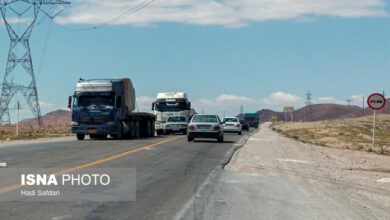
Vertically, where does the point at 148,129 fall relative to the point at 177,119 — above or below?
below

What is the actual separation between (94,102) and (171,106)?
1475 centimetres

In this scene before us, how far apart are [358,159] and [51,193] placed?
45.7 ft

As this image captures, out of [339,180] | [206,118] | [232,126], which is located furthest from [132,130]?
[339,180]

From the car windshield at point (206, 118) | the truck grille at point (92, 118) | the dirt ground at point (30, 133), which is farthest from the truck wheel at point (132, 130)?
the dirt ground at point (30, 133)

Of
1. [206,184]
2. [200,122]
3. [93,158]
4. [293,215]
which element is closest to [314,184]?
[206,184]

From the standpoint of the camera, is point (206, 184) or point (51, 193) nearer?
point (51, 193)

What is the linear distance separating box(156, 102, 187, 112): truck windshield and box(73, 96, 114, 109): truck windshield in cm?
1447

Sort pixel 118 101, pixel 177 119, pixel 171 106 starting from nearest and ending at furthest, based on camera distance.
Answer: pixel 118 101 → pixel 177 119 → pixel 171 106

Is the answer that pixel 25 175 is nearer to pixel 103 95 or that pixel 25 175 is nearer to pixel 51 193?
pixel 51 193

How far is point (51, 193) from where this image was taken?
8719 millimetres

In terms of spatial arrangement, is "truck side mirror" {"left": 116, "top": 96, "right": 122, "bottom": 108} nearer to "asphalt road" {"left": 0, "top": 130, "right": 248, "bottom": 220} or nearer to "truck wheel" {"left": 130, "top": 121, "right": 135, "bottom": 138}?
"truck wheel" {"left": 130, "top": 121, "right": 135, "bottom": 138}

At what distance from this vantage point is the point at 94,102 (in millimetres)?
28453

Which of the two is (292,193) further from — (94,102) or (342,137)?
(342,137)

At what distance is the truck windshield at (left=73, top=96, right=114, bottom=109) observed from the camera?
28.4 meters
